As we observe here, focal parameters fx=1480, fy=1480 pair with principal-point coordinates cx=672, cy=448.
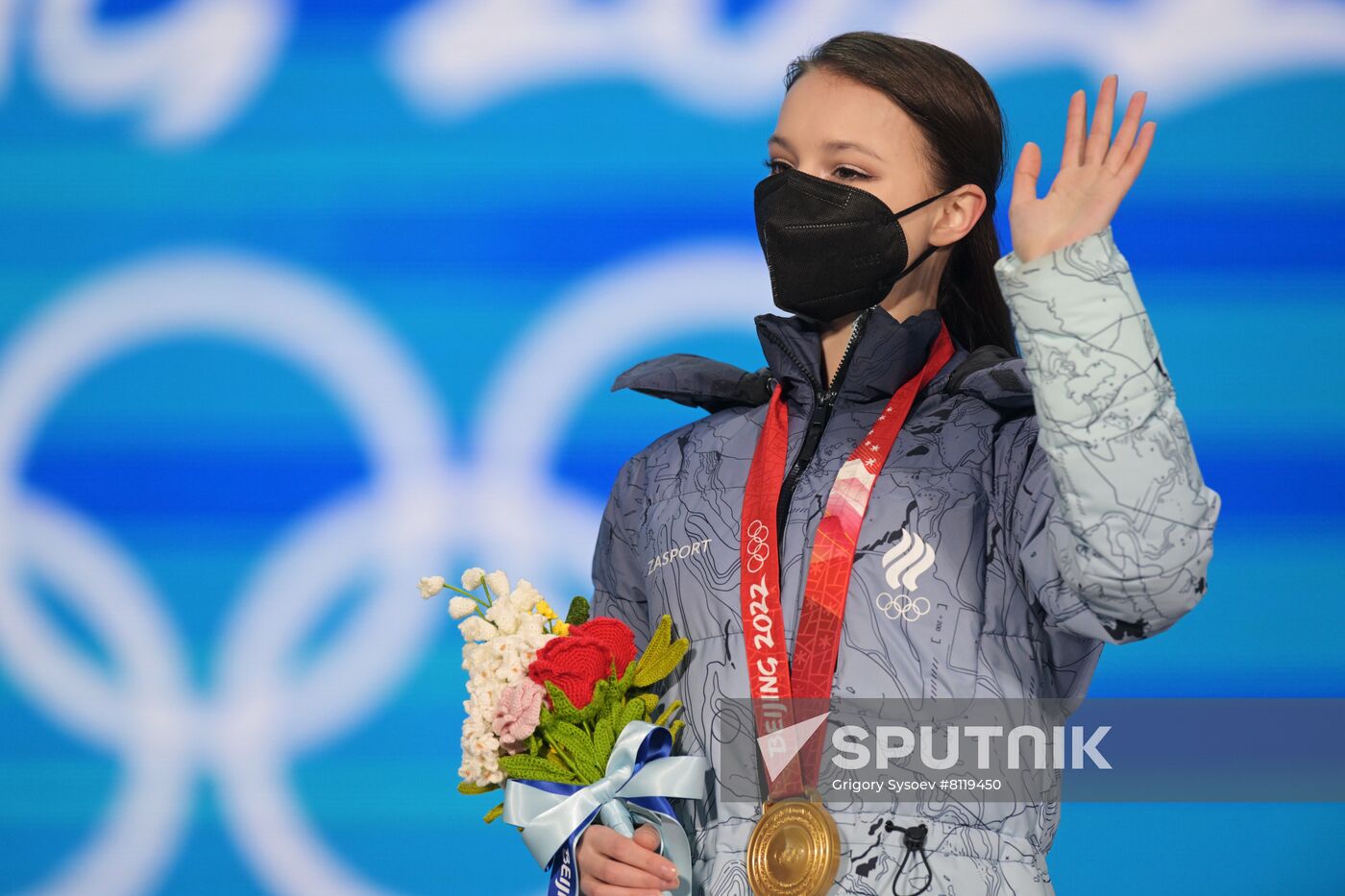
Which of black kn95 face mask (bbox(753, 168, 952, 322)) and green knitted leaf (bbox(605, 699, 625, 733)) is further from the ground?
black kn95 face mask (bbox(753, 168, 952, 322))

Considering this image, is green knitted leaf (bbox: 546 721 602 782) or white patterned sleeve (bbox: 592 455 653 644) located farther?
white patterned sleeve (bbox: 592 455 653 644)

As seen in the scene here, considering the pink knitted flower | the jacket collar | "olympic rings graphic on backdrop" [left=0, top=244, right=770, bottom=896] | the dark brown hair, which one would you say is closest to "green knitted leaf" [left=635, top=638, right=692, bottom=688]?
the pink knitted flower

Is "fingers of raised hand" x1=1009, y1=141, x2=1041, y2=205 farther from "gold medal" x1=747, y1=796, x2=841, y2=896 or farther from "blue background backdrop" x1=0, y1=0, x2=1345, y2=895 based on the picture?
"blue background backdrop" x1=0, y1=0, x2=1345, y2=895

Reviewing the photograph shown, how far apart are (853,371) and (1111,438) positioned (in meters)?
0.50

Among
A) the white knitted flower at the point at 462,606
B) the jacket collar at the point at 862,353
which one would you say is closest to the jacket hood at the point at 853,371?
the jacket collar at the point at 862,353

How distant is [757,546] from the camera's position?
172 centimetres

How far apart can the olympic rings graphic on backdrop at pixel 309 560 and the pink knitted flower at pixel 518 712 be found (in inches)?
55.5

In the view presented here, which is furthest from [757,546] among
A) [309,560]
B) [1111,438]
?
[309,560]

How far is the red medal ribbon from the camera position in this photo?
1.64 metres

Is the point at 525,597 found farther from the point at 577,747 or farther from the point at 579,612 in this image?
the point at 577,747

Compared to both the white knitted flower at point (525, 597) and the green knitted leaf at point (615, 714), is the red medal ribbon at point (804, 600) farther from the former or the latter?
the white knitted flower at point (525, 597)

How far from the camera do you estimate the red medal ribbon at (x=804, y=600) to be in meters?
1.64

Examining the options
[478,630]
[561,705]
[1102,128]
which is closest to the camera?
[1102,128]

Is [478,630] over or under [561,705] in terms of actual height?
over
